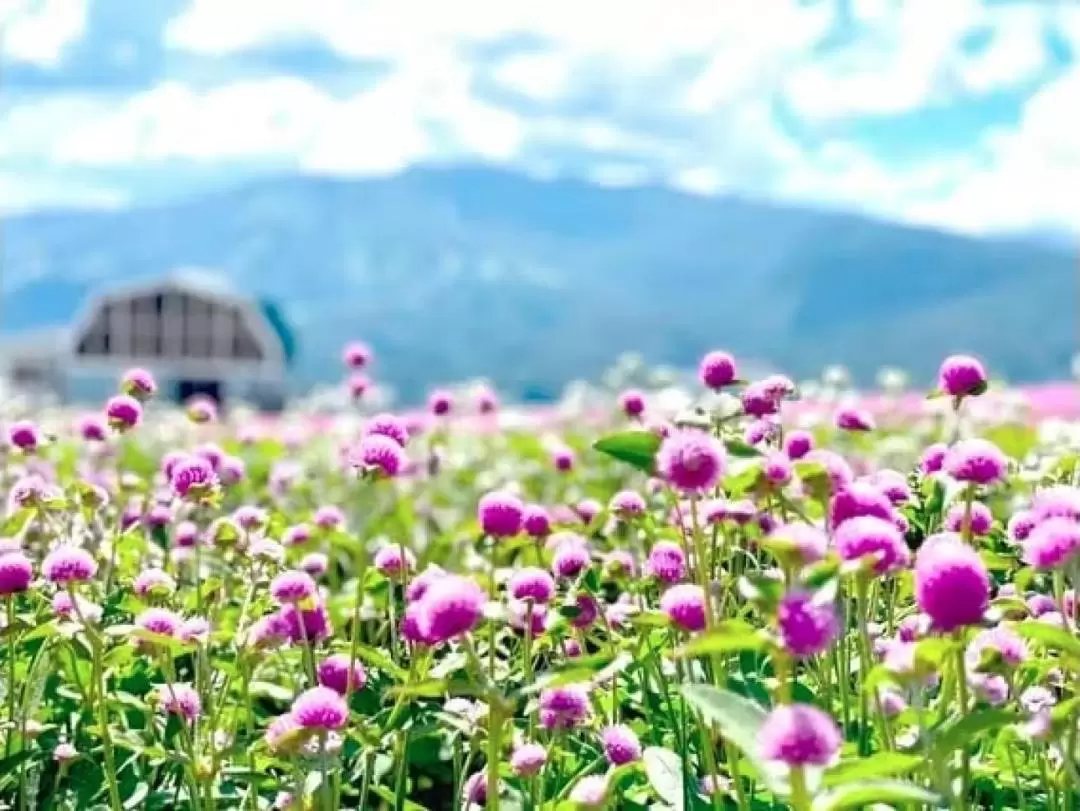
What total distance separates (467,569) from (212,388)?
56.0 meters

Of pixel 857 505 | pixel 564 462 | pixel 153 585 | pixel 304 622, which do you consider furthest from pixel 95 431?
pixel 857 505

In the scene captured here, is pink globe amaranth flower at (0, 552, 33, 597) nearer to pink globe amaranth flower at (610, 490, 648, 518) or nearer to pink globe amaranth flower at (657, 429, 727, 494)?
pink globe amaranth flower at (610, 490, 648, 518)

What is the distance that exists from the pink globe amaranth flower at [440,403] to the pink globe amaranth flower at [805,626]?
2.83 m

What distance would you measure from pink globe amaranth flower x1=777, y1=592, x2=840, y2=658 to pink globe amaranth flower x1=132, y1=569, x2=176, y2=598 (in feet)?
4.28

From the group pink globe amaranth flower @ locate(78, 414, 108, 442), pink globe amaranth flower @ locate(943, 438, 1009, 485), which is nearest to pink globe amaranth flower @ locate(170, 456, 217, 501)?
pink globe amaranth flower @ locate(943, 438, 1009, 485)

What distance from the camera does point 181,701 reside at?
2311mm

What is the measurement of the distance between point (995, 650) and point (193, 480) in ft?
4.07

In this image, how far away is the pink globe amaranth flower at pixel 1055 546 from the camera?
1799mm

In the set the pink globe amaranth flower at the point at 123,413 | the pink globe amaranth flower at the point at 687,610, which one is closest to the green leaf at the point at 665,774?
the pink globe amaranth flower at the point at 687,610

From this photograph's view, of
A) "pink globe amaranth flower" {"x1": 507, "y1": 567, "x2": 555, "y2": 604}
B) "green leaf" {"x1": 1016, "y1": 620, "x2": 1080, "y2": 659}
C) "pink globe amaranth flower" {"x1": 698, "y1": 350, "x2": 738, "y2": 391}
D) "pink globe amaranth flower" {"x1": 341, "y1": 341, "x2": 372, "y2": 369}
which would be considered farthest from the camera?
"pink globe amaranth flower" {"x1": 341, "y1": 341, "x2": 372, "y2": 369}

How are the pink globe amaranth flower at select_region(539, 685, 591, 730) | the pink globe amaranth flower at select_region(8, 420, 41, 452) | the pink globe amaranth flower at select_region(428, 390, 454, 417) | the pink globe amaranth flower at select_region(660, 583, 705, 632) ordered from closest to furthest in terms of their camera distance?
the pink globe amaranth flower at select_region(660, 583, 705, 632), the pink globe amaranth flower at select_region(539, 685, 591, 730), the pink globe amaranth flower at select_region(8, 420, 41, 452), the pink globe amaranth flower at select_region(428, 390, 454, 417)

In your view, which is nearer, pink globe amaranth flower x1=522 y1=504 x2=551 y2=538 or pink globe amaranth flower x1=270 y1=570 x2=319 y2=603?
pink globe amaranth flower x1=270 y1=570 x2=319 y2=603

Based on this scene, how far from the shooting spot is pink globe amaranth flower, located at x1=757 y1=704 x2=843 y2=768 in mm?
1506

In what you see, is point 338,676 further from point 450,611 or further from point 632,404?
point 632,404
